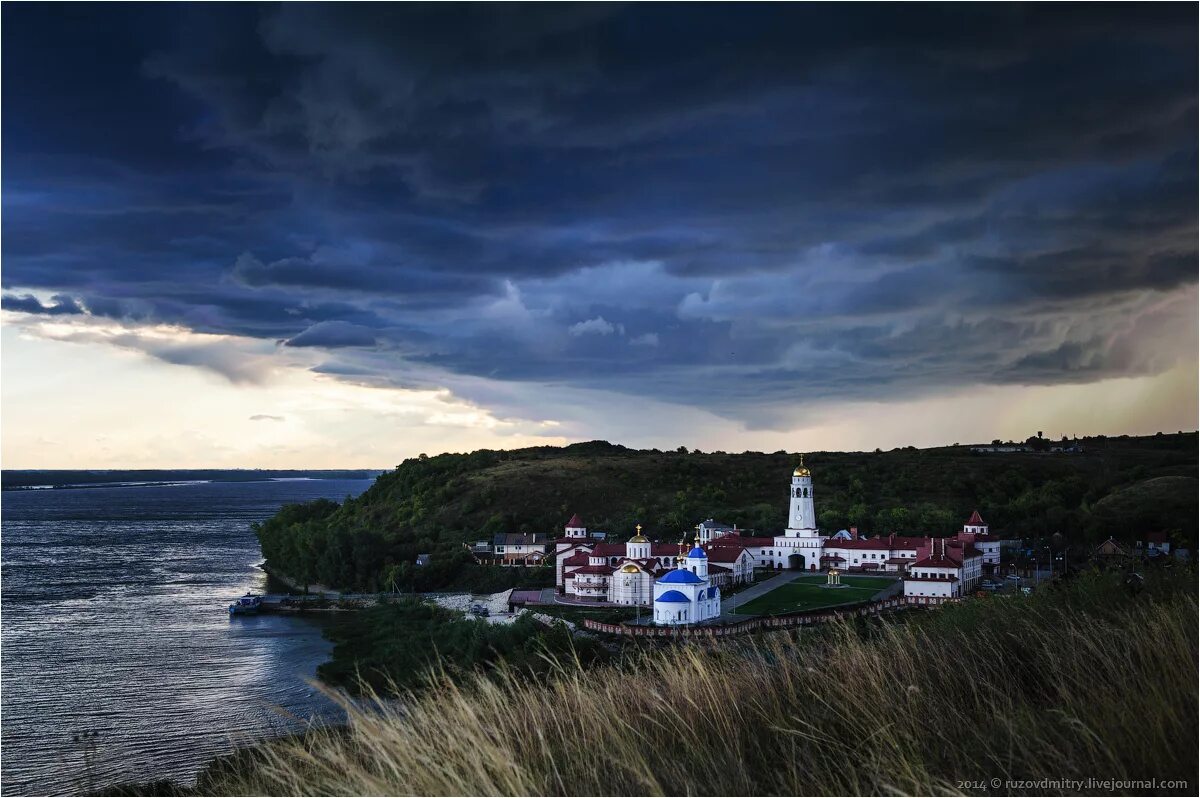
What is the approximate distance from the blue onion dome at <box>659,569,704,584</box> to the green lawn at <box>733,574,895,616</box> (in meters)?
3.16

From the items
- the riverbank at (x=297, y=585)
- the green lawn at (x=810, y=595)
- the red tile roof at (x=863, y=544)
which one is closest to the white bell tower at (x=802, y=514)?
the red tile roof at (x=863, y=544)

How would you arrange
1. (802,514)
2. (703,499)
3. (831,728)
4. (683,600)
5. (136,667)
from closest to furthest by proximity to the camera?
(831,728)
(136,667)
(683,600)
(802,514)
(703,499)

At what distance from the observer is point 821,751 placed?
523cm

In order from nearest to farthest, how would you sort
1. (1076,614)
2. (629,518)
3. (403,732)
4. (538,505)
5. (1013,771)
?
1. (1013,771)
2. (403,732)
3. (1076,614)
4. (629,518)
5. (538,505)

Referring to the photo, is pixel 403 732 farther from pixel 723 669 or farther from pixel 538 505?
pixel 538 505

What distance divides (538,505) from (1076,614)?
72.4 m

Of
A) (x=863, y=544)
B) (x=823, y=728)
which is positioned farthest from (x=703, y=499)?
(x=823, y=728)

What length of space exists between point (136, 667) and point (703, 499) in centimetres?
5388

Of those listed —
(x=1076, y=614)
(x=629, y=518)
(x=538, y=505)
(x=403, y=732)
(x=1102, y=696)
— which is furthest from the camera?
(x=538, y=505)

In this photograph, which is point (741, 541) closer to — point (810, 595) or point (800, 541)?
point (800, 541)

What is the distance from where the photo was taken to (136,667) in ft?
109

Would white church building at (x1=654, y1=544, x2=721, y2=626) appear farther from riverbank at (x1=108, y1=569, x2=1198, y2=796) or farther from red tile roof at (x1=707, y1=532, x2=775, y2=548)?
riverbank at (x1=108, y1=569, x2=1198, y2=796)

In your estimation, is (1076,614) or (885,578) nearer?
(1076,614)

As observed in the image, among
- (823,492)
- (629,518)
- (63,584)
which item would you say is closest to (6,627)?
(63,584)
